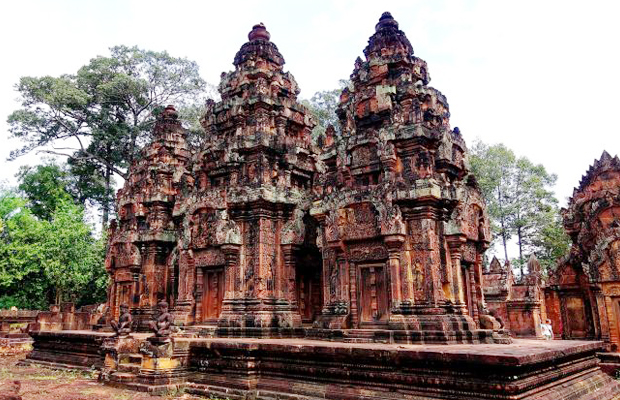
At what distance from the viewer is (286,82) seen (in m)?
15.5

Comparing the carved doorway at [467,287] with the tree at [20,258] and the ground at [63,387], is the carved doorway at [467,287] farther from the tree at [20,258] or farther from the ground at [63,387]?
the tree at [20,258]

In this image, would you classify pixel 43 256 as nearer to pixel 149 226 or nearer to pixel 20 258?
→ pixel 20 258

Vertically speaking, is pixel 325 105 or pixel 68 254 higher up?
pixel 325 105

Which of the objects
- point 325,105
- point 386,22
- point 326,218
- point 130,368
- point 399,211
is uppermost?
point 325,105

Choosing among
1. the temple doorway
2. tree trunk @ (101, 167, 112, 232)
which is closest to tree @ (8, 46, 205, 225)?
tree trunk @ (101, 167, 112, 232)

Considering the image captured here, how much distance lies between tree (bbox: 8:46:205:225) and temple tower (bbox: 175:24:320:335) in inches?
676

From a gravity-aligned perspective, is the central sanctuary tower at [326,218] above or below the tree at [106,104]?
below

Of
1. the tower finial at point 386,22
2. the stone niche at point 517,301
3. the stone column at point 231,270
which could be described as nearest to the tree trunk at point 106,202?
the stone column at point 231,270

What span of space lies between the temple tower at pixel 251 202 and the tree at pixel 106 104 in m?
17.2

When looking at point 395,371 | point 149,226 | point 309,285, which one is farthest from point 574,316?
point 149,226

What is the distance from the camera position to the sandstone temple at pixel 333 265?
8320 mm

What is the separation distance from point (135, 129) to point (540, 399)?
28396mm

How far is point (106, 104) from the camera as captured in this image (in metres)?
30.7

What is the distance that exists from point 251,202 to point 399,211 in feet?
14.6
